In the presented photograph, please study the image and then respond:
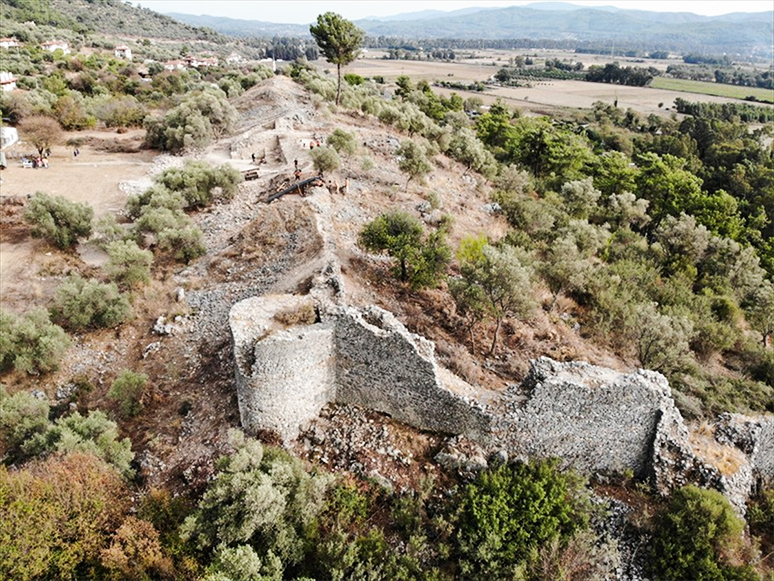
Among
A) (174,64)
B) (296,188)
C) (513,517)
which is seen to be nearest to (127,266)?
(296,188)

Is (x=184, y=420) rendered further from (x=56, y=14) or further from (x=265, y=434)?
(x=56, y=14)

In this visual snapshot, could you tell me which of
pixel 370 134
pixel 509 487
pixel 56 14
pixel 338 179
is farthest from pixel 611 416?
pixel 56 14

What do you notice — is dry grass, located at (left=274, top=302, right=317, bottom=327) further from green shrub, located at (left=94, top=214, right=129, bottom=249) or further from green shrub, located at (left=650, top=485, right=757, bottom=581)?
green shrub, located at (left=94, top=214, right=129, bottom=249)

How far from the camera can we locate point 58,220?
2653cm

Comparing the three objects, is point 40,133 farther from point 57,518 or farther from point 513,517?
point 513,517

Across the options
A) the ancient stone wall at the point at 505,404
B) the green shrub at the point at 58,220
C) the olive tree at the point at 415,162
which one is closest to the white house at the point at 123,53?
the green shrub at the point at 58,220

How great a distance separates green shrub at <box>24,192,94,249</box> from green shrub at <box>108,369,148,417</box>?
14098mm

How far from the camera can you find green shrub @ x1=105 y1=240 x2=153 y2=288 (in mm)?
21812

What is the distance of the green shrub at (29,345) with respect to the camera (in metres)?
17.8

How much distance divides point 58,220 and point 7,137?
2491 centimetres

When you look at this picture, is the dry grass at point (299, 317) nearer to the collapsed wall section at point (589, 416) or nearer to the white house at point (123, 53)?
the collapsed wall section at point (589, 416)

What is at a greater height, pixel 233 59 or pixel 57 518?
pixel 233 59

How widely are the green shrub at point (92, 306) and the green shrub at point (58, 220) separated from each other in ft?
24.6

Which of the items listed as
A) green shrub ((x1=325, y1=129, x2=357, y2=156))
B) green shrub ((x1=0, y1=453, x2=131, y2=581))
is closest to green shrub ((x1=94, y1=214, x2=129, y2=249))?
green shrub ((x1=325, y1=129, x2=357, y2=156))
